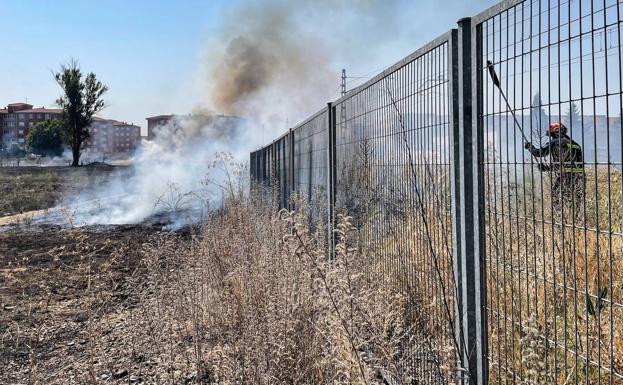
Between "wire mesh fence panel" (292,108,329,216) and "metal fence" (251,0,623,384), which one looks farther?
"wire mesh fence panel" (292,108,329,216)

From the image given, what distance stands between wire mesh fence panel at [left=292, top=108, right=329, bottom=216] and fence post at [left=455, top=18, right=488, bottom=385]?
122 inches

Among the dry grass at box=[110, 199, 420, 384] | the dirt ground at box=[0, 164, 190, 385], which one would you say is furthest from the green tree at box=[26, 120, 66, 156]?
the dry grass at box=[110, 199, 420, 384]

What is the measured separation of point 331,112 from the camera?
536cm

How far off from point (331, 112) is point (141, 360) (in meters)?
3.23

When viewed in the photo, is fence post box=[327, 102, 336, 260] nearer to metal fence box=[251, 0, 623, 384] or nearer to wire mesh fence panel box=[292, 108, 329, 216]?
wire mesh fence panel box=[292, 108, 329, 216]

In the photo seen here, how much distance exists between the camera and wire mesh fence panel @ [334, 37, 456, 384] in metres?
2.62

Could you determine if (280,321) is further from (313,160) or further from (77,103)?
(77,103)

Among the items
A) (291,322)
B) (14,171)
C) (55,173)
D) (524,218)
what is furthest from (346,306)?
(14,171)

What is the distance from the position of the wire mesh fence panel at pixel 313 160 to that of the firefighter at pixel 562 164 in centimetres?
358

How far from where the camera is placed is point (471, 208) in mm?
2295

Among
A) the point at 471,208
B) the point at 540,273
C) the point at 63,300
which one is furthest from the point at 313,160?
the point at 540,273

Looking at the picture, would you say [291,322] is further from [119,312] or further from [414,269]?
[119,312]

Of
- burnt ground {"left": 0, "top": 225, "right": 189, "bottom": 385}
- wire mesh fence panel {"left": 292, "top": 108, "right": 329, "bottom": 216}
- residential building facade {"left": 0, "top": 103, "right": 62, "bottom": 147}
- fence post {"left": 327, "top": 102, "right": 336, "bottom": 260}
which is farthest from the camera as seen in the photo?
residential building facade {"left": 0, "top": 103, "right": 62, "bottom": 147}

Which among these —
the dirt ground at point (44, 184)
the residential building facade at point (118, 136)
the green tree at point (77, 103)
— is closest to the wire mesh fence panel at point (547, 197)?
the dirt ground at point (44, 184)
